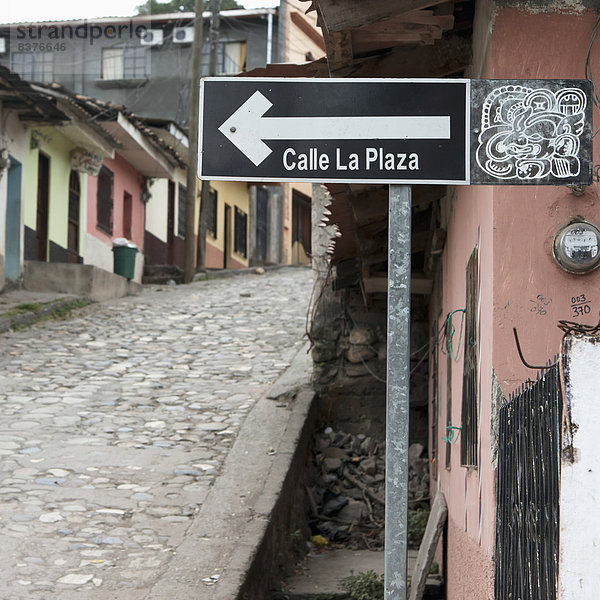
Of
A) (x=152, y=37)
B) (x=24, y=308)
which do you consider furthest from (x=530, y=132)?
(x=152, y=37)

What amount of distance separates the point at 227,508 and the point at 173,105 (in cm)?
2515

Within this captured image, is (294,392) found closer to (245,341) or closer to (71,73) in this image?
(245,341)

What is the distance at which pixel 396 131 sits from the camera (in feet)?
8.32

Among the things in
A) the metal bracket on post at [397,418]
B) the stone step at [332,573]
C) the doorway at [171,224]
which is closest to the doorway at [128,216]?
the doorway at [171,224]

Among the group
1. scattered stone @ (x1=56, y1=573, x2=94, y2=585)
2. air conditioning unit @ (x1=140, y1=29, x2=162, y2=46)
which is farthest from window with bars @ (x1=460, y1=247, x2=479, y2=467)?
air conditioning unit @ (x1=140, y1=29, x2=162, y2=46)

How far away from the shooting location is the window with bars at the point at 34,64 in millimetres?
30750

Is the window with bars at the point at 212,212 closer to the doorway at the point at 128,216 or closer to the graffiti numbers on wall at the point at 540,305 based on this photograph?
the doorway at the point at 128,216

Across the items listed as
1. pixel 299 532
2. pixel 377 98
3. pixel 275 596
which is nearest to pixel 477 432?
pixel 377 98

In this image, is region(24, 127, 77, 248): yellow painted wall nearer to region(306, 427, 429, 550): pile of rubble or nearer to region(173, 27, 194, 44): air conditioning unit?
region(306, 427, 429, 550): pile of rubble

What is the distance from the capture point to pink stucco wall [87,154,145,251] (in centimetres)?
1997

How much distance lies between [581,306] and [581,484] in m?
1.49

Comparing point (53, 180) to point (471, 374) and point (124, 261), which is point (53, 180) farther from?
point (471, 374)

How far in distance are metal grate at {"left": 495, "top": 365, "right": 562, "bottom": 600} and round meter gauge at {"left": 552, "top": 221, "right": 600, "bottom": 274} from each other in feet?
2.29

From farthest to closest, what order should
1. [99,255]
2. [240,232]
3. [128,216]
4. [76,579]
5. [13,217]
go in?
[240,232] → [128,216] → [99,255] → [13,217] → [76,579]
